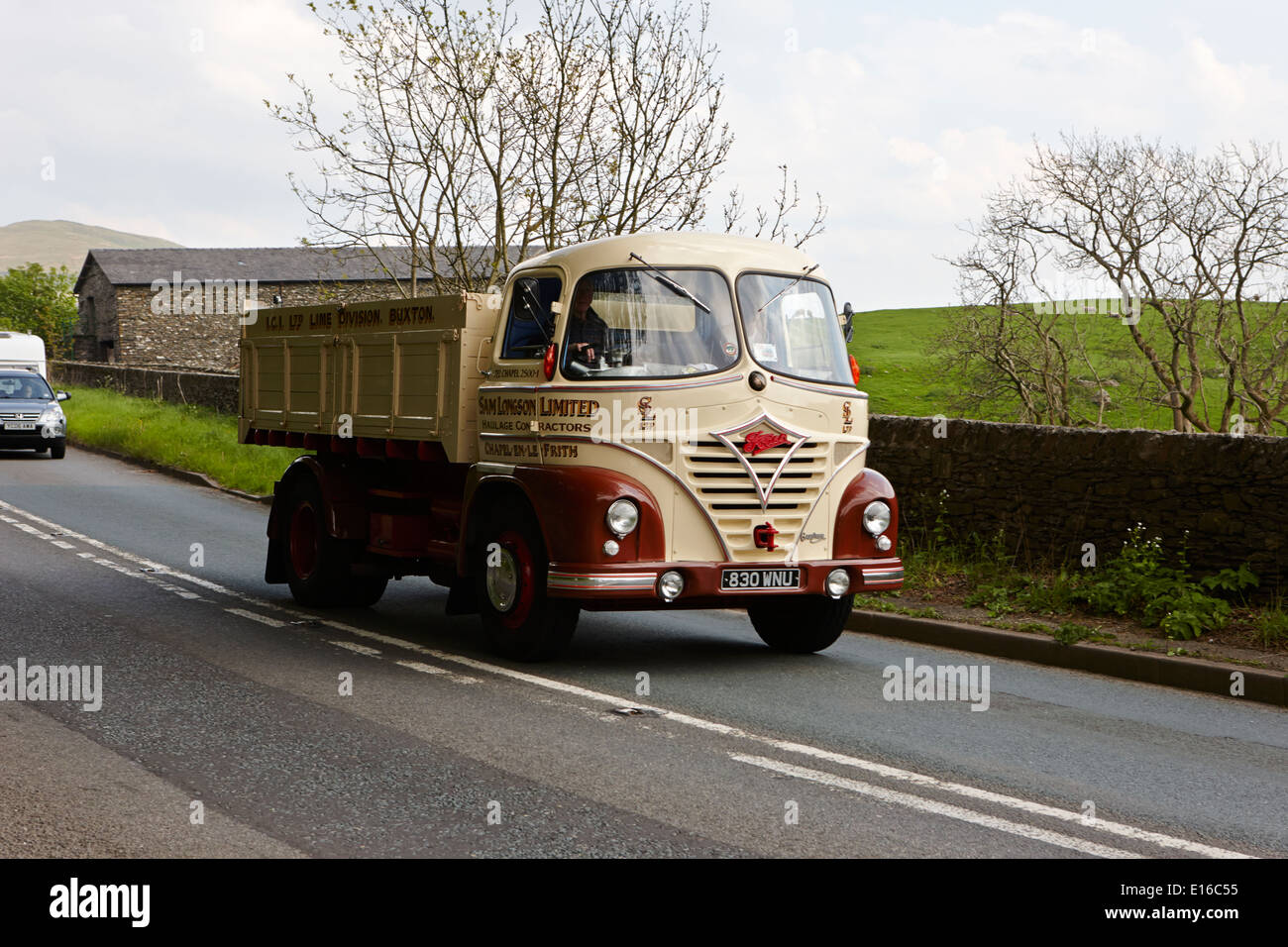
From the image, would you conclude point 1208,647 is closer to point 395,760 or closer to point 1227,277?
point 395,760

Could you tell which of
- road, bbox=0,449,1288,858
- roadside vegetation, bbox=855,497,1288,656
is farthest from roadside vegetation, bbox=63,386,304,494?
road, bbox=0,449,1288,858

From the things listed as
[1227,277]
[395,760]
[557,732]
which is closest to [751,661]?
[557,732]

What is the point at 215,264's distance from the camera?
245 feet

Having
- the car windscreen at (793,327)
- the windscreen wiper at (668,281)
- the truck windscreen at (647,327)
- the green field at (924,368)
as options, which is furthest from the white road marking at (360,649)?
the green field at (924,368)

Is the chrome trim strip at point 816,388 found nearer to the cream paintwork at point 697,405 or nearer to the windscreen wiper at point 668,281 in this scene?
the cream paintwork at point 697,405

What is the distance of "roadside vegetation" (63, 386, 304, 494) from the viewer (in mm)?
24625

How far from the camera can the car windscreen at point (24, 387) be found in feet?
96.4

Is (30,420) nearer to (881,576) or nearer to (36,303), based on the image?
(881,576)

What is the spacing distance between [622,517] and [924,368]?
96.4ft

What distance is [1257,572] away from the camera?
11.0m

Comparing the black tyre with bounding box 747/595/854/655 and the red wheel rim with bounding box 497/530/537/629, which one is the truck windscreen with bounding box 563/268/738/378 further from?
the black tyre with bounding box 747/595/854/655

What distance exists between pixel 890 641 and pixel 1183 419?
16.8 metres

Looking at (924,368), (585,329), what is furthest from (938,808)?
(924,368)
